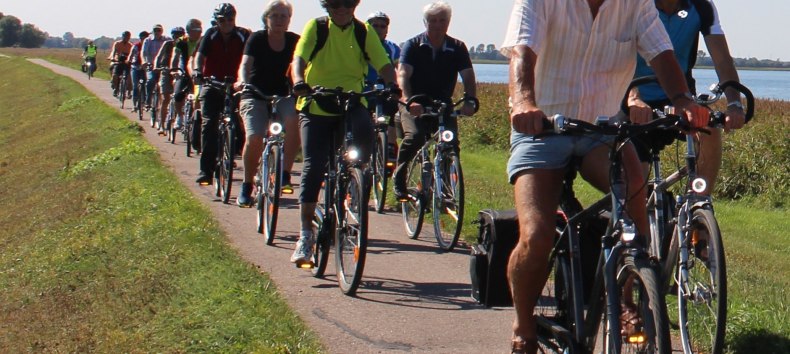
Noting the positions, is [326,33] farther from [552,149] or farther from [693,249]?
[552,149]

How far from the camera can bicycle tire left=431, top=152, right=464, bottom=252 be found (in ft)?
30.6

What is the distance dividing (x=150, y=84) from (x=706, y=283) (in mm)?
20394

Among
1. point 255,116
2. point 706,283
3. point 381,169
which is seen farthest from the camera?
point 381,169

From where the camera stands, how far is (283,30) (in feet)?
33.2

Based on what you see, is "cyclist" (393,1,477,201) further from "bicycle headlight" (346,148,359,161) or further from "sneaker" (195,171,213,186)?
"sneaker" (195,171,213,186)

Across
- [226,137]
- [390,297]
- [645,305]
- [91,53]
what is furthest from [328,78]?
[91,53]

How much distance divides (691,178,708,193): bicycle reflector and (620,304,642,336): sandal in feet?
3.67

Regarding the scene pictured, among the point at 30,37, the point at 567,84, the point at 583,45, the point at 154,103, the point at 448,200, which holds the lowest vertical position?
the point at 30,37

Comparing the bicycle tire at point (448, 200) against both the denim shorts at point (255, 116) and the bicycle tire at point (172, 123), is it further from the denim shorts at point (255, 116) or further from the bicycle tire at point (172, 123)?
the bicycle tire at point (172, 123)

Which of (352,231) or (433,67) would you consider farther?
(433,67)

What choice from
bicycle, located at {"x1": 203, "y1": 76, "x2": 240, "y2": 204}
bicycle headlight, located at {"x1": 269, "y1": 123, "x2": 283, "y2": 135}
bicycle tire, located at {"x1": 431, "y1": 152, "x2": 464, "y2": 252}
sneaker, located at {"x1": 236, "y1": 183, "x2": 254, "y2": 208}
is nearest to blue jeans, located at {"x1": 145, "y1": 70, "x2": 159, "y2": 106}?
bicycle, located at {"x1": 203, "y1": 76, "x2": 240, "y2": 204}

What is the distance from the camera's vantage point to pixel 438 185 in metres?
9.74

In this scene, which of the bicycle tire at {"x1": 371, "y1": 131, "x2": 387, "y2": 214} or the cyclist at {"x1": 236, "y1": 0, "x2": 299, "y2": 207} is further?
the bicycle tire at {"x1": 371, "y1": 131, "x2": 387, "y2": 214}

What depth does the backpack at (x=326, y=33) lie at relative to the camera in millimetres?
8133
